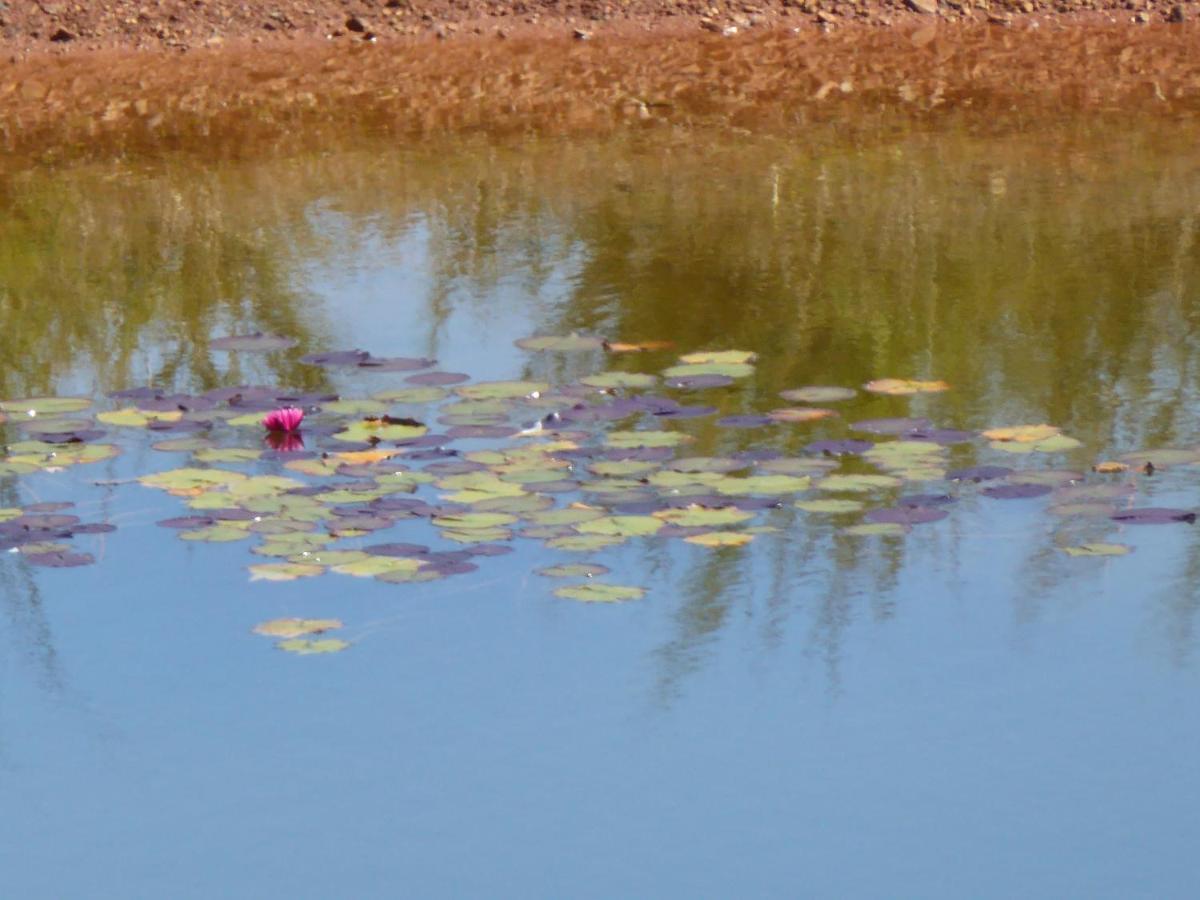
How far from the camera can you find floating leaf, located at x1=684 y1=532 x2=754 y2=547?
3.95 metres

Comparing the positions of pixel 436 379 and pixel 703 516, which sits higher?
pixel 436 379

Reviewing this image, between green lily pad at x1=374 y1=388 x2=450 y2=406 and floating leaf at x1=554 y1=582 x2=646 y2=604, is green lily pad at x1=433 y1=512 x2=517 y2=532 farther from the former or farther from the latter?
green lily pad at x1=374 y1=388 x2=450 y2=406

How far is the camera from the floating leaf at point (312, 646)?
3.54 m

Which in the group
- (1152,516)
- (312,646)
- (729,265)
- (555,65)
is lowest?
(312,646)

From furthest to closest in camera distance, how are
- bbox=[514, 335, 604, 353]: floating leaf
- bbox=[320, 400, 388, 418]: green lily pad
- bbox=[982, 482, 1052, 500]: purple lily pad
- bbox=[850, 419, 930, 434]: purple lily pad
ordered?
bbox=[514, 335, 604, 353]: floating leaf
bbox=[320, 400, 388, 418]: green lily pad
bbox=[850, 419, 930, 434]: purple lily pad
bbox=[982, 482, 1052, 500]: purple lily pad

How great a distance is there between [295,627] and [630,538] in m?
0.73

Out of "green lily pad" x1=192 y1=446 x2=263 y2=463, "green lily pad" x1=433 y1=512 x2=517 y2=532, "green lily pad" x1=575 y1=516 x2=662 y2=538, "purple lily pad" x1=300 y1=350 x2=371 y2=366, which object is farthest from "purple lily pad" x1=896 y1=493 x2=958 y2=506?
"purple lily pad" x1=300 y1=350 x2=371 y2=366

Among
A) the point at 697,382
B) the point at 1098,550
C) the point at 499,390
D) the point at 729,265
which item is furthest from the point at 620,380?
the point at 729,265

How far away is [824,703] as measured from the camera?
3.30 meters

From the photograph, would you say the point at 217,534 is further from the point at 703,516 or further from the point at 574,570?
the point at 703,516

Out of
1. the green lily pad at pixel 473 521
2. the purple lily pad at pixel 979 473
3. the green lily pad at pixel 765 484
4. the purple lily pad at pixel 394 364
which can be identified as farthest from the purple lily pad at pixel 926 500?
A: the purple lily pad at pixel 394 364

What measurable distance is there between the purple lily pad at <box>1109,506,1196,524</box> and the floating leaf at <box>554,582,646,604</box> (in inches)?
38.9

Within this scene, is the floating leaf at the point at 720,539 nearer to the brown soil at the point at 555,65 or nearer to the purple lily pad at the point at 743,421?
the purple lily pad at the point at 743,421

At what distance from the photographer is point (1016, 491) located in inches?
164
